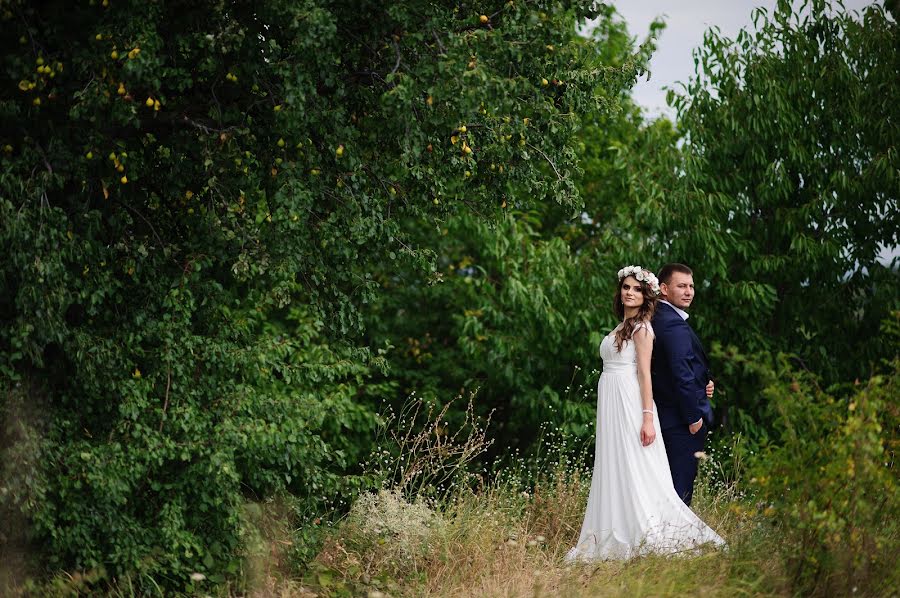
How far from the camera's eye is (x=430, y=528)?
20.1 ft

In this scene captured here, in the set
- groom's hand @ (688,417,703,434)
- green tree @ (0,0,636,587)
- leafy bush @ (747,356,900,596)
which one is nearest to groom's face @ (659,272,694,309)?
groom's hand @ (688,417,703,434)

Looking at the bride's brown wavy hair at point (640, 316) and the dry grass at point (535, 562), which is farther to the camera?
the bride's brown wavy hair at point (640, 316)

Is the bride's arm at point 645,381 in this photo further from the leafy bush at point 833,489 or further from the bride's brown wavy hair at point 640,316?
the leafy bush at point 833,489

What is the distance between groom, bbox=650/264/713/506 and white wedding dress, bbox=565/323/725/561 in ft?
0.42

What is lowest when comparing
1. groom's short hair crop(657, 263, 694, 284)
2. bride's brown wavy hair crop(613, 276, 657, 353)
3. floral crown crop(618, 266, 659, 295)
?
bride's brown wavy hair crop(613, 276, 657, 353)

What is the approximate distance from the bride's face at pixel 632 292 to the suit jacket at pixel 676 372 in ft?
0.60

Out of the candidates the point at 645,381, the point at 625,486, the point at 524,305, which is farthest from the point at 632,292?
the point at 524,305

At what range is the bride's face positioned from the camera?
623 cm

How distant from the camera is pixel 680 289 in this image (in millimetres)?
6461

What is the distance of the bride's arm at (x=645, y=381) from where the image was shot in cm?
615

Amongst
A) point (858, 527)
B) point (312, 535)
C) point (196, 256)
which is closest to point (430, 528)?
point (312, 535)

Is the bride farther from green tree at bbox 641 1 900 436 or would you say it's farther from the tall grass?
green tree at bbox 641 1 900 436

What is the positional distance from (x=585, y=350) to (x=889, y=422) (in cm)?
483

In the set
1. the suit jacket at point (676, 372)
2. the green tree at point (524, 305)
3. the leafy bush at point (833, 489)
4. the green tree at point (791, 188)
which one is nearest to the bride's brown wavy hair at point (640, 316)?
the suit jacket at point (676, 372)
